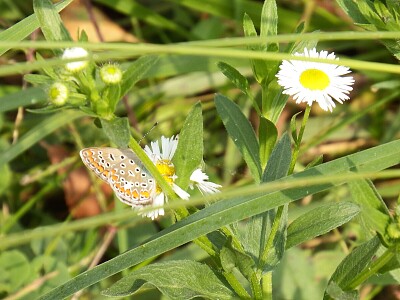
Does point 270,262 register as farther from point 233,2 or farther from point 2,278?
point 233,2

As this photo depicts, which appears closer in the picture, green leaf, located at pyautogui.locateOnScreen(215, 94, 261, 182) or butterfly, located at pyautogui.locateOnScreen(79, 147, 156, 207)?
butterfly, located at pyautogui.locateOnScreen(79, 147, 156, 207)

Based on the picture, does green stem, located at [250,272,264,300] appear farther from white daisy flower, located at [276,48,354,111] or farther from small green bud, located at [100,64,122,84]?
small green bud, located at [100,64,122,84]

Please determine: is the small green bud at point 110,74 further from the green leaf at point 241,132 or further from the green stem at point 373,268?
the green stem at point 373,268

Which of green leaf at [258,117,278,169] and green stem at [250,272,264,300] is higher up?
green leaf at [258,117,278,169]

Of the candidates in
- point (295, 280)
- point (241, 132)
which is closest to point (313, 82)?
→ point (241, 132)

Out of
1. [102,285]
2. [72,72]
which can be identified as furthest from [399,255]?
[102,285]

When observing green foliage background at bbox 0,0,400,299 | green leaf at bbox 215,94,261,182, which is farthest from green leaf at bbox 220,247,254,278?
green leaf at bbox 215,94,261,182
